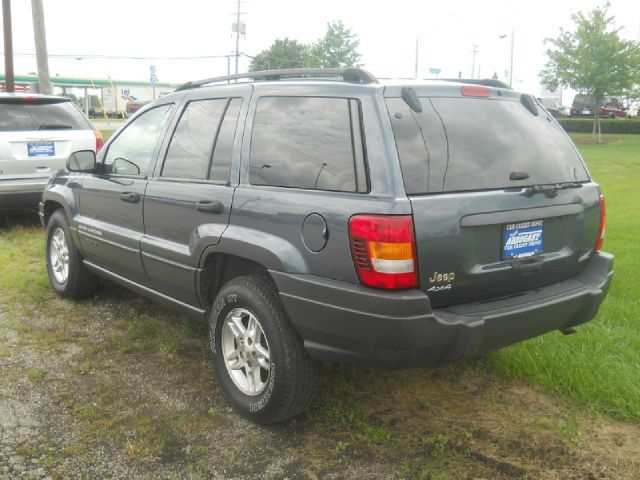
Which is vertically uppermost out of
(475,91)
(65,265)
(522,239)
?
(475,91)

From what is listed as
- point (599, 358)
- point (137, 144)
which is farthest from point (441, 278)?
point (137, 144)

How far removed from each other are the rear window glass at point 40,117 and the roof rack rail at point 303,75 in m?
4.42

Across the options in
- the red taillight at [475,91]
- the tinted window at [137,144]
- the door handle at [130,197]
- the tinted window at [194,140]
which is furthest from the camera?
the tinted window at [137,144]

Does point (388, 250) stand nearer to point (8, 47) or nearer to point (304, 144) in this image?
point (304, 144)

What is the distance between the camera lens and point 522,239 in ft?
10.5

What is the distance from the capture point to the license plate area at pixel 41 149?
25.9 feet

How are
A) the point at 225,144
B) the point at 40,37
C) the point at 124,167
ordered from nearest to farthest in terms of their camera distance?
the point at 225,144
the point at 124,167
the point at 40,37

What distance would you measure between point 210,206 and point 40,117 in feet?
18.2

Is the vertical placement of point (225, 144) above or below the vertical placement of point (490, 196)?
above

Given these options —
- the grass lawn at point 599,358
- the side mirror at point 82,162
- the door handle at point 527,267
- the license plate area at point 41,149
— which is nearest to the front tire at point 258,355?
the door handle at point 527,267

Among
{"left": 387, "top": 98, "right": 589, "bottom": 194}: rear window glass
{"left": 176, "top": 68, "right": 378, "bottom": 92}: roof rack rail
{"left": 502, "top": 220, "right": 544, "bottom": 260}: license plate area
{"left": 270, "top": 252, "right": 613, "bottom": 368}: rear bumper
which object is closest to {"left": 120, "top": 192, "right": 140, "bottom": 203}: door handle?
{"left": 176, "top": 68, "right": 378, "bottom": 92}: roof rack rail

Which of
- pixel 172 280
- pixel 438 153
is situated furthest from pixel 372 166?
pixel 172 280

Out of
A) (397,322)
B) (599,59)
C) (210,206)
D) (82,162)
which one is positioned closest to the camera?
(397,322)

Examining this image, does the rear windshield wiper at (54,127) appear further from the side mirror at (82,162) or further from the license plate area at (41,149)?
the side mirror at (82,162)
